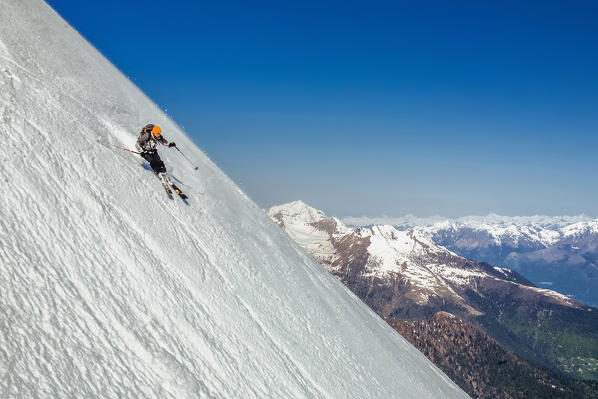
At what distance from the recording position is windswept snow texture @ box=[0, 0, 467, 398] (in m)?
6.25

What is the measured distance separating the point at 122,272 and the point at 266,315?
17.7 feet

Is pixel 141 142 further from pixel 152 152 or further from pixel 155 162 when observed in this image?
pixel 155 162

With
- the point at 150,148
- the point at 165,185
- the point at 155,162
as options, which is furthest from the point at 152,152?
the point at 165,185

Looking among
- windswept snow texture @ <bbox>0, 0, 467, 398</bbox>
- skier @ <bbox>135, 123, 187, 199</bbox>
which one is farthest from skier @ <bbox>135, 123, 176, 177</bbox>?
windswept snow texture @ <bbox>0, 0, 467, 398</bbox>

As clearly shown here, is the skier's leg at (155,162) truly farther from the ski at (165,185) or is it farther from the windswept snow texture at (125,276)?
the windswept snow texture at (125,276)

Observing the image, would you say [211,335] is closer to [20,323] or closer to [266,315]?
[266,315]

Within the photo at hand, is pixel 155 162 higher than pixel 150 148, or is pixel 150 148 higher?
pixel 150 148

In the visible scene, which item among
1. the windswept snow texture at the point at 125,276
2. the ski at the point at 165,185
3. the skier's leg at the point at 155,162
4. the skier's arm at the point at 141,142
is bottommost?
the windswept snow texture at the point at 125,276

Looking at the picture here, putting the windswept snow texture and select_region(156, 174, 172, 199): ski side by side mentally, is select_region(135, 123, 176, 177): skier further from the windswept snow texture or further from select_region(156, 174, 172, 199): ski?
the windswept snow texture

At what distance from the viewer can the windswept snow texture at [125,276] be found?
20.5ft

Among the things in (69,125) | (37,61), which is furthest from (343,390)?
(37,61)

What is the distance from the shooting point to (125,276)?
8.74 meters

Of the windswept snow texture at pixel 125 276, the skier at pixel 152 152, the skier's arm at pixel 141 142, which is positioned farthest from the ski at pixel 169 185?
the skier's arm at pixel 141 142

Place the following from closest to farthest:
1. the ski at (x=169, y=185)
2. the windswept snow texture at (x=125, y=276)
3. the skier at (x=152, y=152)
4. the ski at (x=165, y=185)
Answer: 1. the windswept snow texture at (x=125, y=276)
2. the ski at (x=165, y=185)
3. the ski at (x=169, y=185)
4. the skier at (x=152, y=152)
